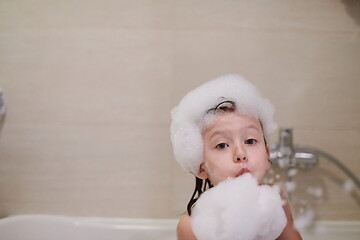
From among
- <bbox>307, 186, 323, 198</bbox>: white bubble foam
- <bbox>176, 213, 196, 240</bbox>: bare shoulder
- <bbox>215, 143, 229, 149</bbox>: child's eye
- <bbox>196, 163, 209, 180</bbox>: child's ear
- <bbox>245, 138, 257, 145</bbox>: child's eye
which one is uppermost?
<bbox>245, 138, 257, 145</bbox>: child's eye

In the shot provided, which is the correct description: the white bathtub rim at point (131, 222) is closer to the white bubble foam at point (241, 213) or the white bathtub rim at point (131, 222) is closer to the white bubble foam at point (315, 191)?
the white bubble foam at point (315, 191)

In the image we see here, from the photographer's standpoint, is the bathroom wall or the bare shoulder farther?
the bathroom wall

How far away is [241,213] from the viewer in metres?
0.69

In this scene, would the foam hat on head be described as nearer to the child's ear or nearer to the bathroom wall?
the child's ear

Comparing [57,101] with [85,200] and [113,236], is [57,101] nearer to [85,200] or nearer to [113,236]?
[85,200]

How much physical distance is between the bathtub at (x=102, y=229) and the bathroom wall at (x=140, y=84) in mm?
32

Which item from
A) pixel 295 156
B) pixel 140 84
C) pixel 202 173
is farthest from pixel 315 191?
pixel 140 84

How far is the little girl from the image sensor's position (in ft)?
2.32

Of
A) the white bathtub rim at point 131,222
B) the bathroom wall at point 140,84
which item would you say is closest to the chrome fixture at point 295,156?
the bathroom wall at point 140,84

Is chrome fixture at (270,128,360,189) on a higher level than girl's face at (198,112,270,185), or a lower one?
lower

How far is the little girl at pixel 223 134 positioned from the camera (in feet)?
2.32

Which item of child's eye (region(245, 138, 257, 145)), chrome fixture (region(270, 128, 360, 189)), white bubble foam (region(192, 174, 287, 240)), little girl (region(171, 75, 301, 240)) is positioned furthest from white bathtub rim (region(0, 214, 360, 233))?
child's eye (region(245, 138, 257, 145))

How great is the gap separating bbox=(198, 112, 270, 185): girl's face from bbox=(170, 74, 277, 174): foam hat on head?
0.03 meters

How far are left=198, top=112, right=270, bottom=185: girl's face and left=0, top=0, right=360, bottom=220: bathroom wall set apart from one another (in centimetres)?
45
